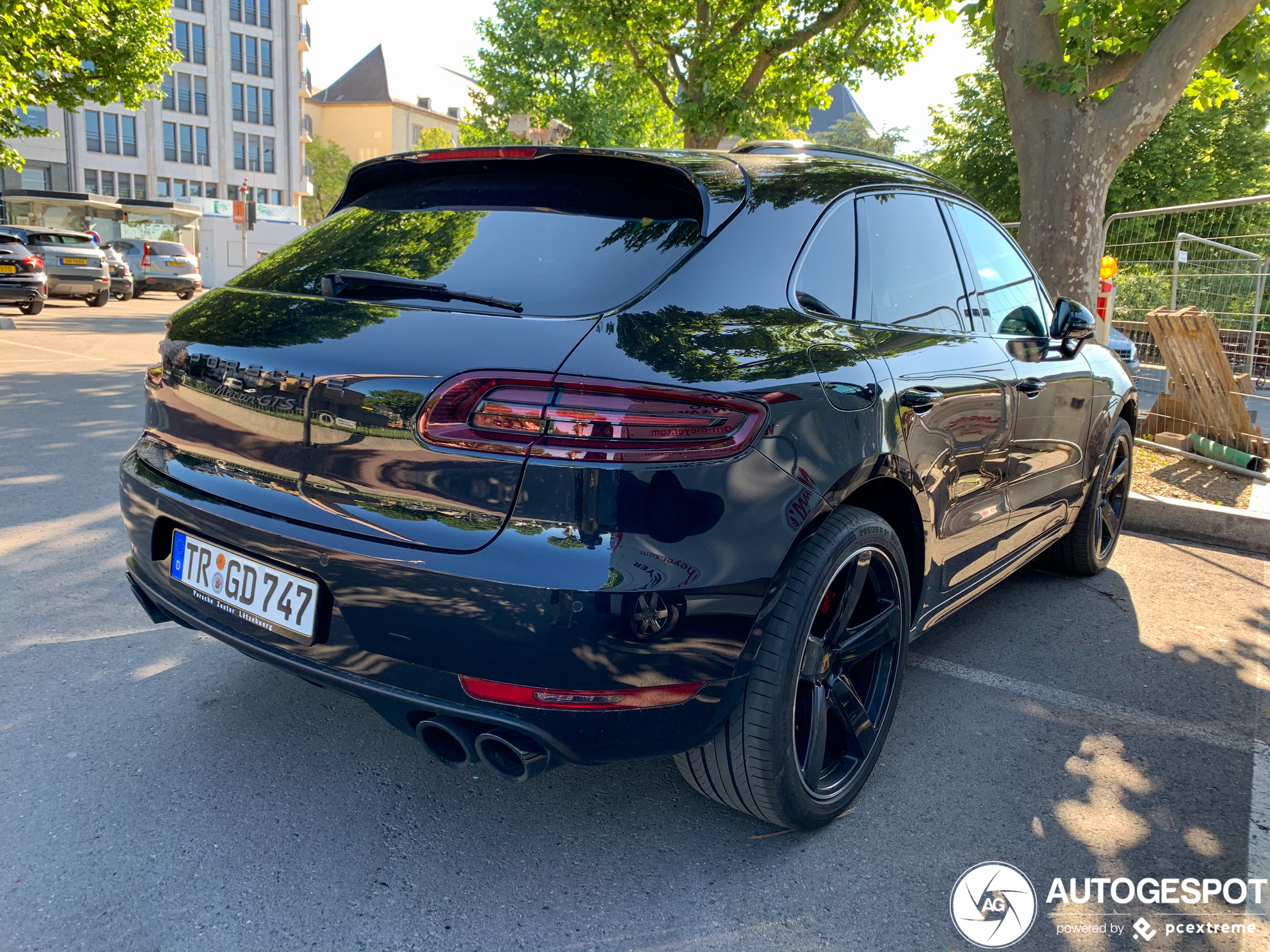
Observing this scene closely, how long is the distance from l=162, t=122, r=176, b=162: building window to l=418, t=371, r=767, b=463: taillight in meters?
70.4

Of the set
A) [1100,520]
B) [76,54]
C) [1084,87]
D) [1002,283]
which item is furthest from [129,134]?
[1002,283]

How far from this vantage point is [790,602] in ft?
7.26

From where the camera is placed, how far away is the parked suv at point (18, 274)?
18.3 m

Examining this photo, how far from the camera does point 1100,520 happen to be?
16.1 ft

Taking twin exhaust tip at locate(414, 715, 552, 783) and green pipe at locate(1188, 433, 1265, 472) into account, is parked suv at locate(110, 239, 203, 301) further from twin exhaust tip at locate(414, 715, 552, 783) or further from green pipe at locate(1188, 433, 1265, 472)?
twin exhaust tip at locate(414, 715, 552, 783)

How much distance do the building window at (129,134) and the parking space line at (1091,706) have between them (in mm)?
68433

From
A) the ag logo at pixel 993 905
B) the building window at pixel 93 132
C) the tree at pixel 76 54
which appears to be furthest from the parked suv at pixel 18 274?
Result: the building window at pixel 93 132

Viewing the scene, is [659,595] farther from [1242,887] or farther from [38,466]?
Answer: [38,466]

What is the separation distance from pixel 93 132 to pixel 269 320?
6770cm

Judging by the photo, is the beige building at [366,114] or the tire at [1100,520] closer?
the tire at [1100,520]

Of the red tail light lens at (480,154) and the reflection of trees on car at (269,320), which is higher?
the red tail light lens at (480,154)

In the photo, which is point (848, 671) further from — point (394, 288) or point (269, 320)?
point (269, 320)

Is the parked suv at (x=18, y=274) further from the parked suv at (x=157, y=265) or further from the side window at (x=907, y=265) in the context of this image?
the side window at (x=907, y=265)

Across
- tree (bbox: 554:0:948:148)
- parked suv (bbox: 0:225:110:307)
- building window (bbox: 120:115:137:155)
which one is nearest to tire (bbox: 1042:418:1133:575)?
tree (bbox: 554:0:948:148)
